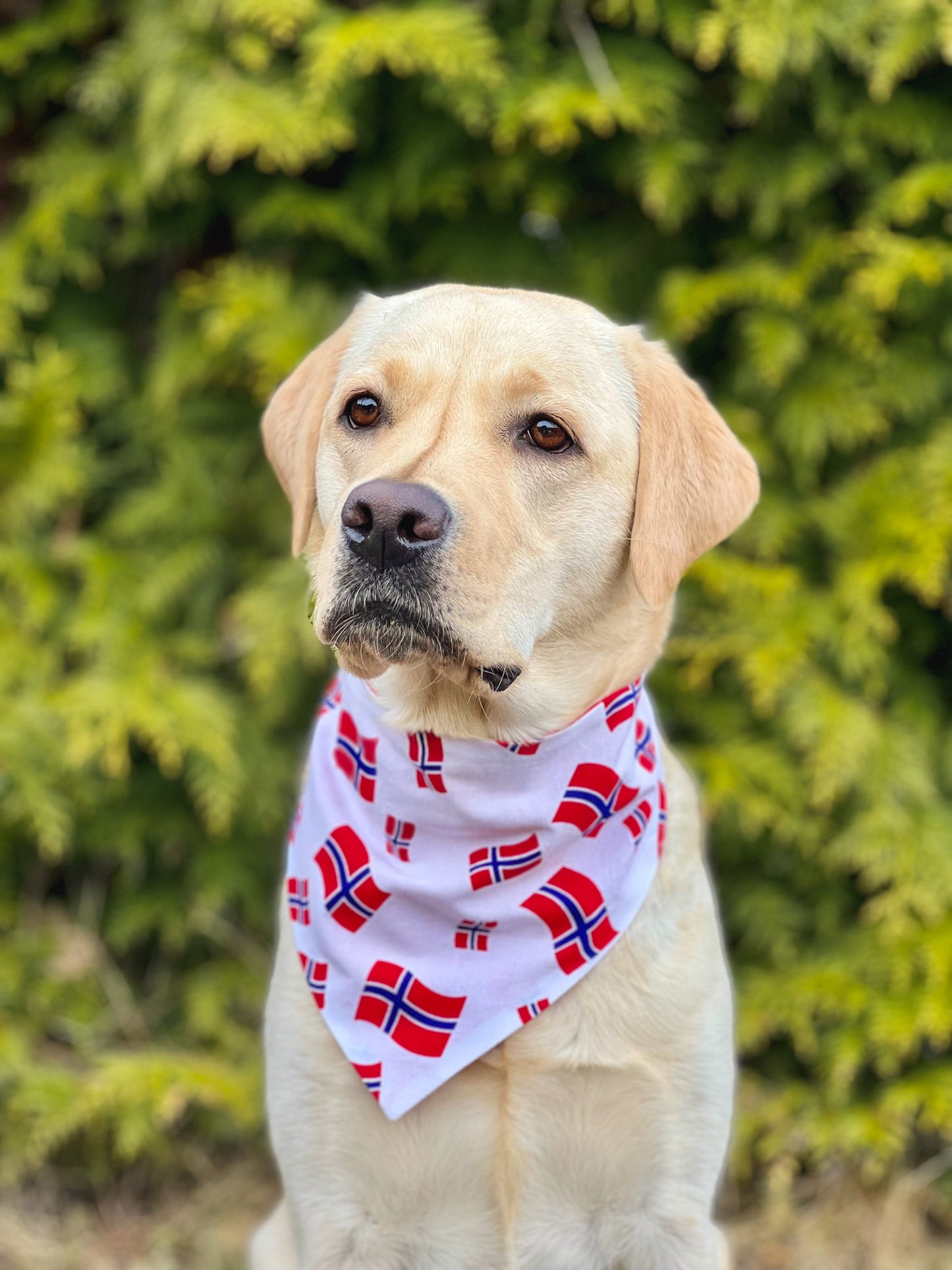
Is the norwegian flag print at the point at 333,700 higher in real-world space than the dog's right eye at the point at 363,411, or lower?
lower

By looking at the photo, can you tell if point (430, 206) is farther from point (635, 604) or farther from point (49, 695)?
point (635, 604)

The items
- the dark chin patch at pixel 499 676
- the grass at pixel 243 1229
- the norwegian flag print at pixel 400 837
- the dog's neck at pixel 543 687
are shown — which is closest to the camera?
the dark chin patch at pixel 499 676

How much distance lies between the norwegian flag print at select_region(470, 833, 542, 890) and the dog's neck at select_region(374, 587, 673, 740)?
206 millimetres

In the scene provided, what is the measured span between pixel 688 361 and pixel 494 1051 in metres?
2.48

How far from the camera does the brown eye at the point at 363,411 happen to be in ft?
7.93

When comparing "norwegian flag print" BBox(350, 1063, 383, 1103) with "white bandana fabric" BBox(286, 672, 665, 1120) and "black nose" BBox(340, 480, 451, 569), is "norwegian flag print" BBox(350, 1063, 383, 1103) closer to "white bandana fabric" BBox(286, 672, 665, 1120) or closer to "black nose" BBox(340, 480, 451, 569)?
"white bandana fabric" BBox(286, 672, 665, 1120)

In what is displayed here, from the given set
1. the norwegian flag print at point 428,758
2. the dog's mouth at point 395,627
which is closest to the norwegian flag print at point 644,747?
the norwegian flag print at point 428,758

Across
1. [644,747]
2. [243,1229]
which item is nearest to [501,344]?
[644,747]

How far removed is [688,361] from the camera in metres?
4.22

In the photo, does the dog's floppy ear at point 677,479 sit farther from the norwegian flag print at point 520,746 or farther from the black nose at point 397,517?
the black nose at point 397,517

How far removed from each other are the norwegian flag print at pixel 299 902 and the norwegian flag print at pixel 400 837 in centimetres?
20

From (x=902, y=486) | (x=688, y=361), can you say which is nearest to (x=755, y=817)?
(x=902, y=486)

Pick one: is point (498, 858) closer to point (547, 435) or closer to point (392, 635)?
point (392, 635)

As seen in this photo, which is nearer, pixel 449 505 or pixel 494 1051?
pixel 449 505
